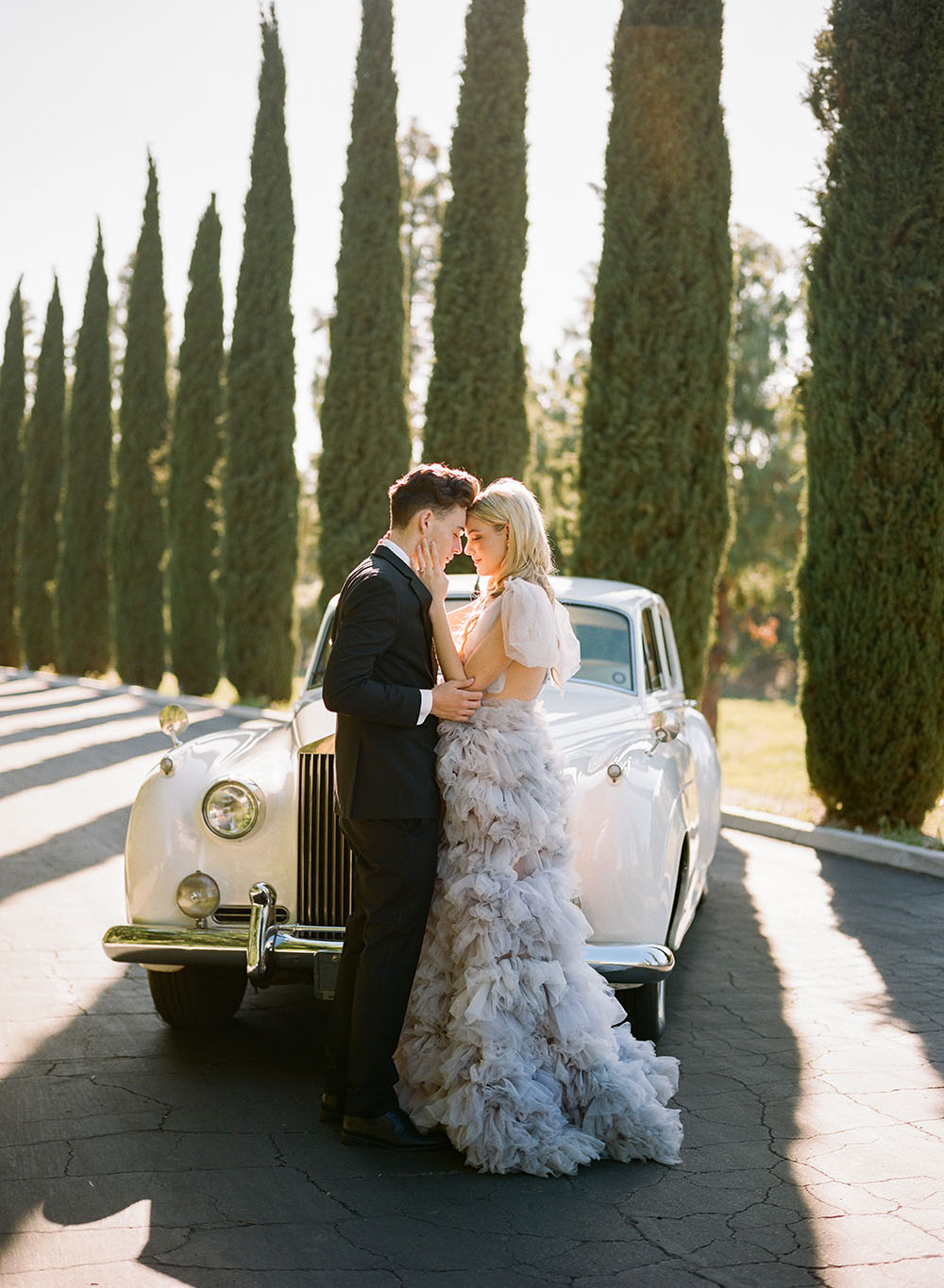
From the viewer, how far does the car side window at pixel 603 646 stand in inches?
253

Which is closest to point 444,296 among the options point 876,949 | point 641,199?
point 641,199

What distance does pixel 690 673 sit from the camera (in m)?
13.4

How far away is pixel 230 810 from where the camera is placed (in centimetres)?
488

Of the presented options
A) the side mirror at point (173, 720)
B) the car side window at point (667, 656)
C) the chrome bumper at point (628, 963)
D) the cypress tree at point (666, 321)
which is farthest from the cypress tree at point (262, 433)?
the chrome bumper at point (628, 963)

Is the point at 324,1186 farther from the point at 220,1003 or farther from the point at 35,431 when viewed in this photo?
the point at 35,431

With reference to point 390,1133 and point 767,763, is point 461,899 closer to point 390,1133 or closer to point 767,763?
point 390,1133

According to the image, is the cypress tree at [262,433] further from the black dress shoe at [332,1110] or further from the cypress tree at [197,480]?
the black dress shoe at [332,1110]

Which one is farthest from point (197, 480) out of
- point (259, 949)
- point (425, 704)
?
point (425, 704)

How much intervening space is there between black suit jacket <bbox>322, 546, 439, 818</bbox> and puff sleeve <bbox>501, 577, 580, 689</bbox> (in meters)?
0.27

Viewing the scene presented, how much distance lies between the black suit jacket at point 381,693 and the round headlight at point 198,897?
2.95 ft

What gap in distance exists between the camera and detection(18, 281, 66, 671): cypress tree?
126 ft

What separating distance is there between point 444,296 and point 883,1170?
646 inches

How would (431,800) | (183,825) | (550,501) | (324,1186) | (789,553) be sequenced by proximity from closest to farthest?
(324,1186), (431,800), (183,825), (550,501), (789,553)

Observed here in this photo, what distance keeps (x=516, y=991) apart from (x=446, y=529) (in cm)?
145
